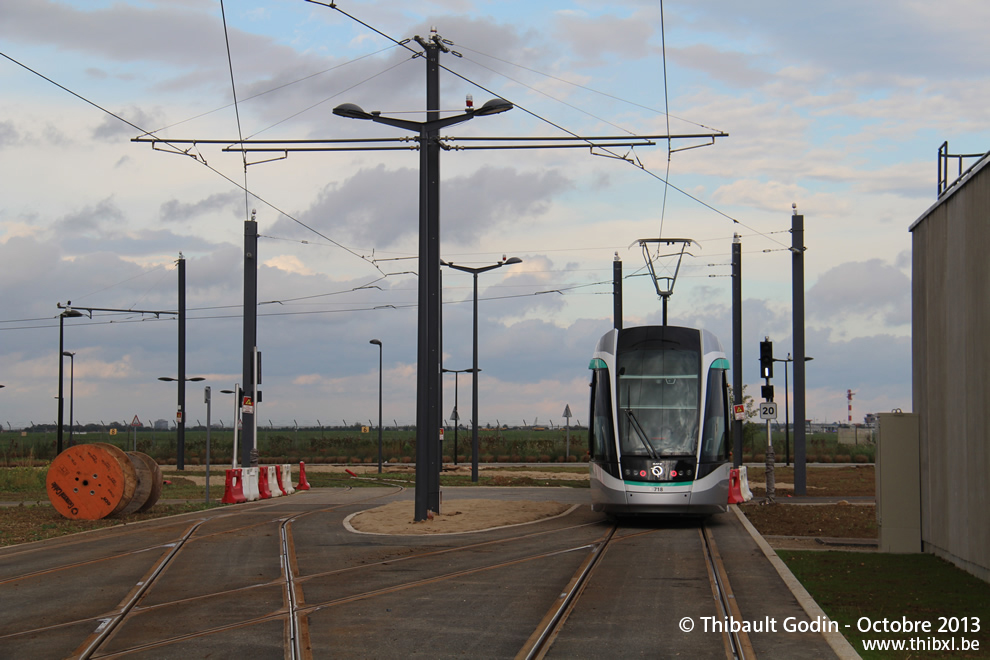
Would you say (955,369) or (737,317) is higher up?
(737,317)

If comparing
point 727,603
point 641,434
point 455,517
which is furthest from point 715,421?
point 727,603

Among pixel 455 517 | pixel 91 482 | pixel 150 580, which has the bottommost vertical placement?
pixel 455 517

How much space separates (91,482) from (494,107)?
36.2ft

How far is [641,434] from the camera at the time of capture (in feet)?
61.5

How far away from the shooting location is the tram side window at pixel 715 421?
1866 cm

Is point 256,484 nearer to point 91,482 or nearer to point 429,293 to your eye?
point 91,482

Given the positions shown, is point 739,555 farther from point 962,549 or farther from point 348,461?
point 348,461

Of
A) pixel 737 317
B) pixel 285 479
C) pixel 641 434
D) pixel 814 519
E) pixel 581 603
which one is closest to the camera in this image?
pixel 581 603

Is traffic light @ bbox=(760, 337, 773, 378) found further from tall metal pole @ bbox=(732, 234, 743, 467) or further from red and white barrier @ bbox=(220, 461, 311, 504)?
red and white barrier @ bbox=(220, 461, 311, 504)

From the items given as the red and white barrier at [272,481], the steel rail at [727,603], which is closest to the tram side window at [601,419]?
the steel rail at [727,603]

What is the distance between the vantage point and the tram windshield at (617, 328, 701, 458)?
1864 cm

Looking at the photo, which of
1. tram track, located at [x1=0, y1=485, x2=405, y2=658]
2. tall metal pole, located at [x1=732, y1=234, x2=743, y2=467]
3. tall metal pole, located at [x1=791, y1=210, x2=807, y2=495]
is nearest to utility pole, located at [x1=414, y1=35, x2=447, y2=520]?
tram track, located at [x1=0, y1=485, x2=405, y2=658]

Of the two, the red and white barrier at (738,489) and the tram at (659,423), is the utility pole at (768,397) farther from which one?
the tram at (659,423)

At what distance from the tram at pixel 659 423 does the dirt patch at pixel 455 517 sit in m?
2.02
